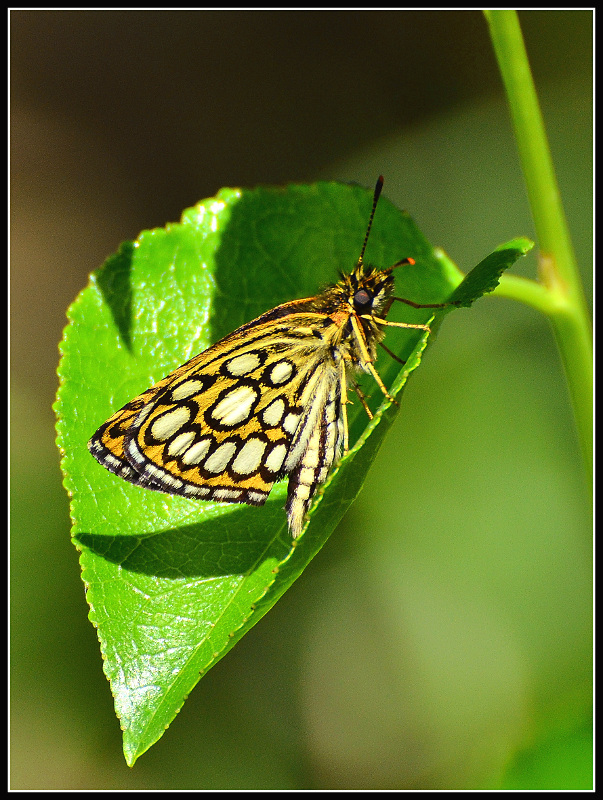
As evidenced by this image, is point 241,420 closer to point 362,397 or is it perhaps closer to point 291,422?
point 291,422

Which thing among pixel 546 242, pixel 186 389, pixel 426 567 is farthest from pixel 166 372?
pixel 426 567

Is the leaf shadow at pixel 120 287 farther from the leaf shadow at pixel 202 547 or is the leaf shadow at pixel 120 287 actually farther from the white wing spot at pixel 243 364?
the leaf shadow at pixel 202 547

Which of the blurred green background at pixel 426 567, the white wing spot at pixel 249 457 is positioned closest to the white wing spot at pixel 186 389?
the white wing spot at pixel 249 457

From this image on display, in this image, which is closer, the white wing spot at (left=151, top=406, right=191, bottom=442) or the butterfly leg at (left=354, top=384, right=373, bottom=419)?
the white wing spot at (left=151, top=406, right=191, bottom=442)

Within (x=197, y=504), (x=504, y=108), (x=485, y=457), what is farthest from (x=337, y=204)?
(x=504, y=108)

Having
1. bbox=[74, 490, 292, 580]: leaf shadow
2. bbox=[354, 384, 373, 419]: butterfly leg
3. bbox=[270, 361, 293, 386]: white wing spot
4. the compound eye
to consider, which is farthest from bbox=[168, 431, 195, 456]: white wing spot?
the compound eye

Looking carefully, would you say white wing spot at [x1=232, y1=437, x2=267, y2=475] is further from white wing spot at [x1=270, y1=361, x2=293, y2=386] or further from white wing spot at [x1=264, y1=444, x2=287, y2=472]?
white wing spot at [x1=270, y1=361, x2=293, y2=386]

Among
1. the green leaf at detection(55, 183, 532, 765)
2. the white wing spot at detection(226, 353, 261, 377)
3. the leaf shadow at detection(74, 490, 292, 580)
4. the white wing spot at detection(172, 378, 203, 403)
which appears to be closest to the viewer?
the green leaf at detection(55, 183, 532, 765)
